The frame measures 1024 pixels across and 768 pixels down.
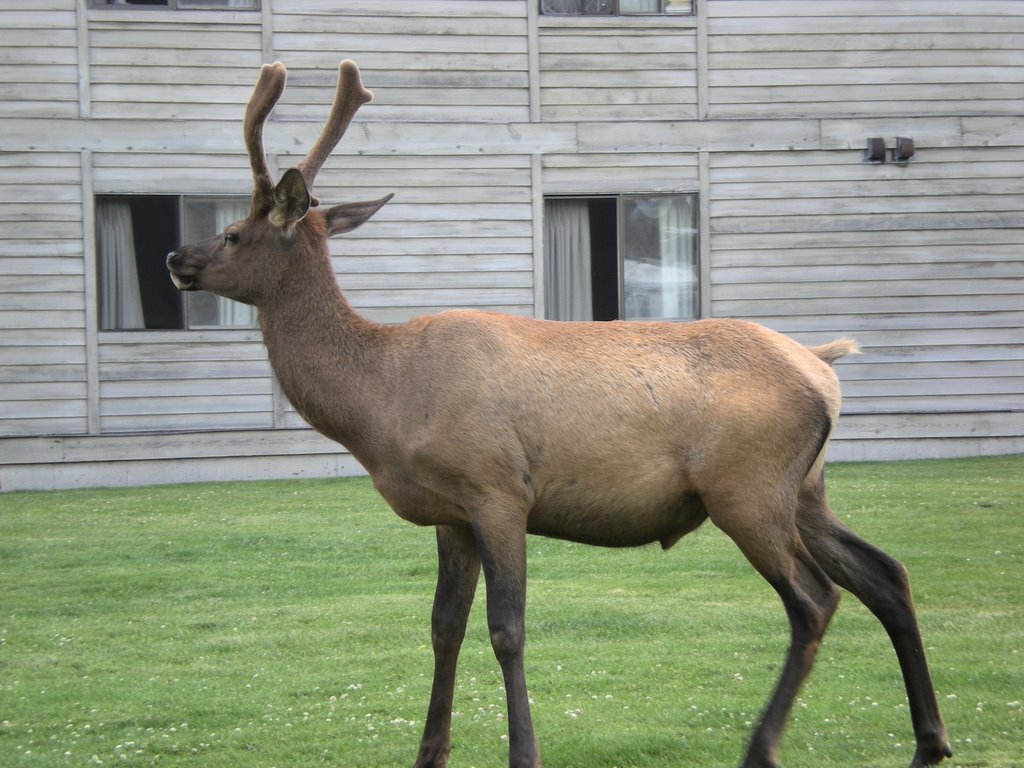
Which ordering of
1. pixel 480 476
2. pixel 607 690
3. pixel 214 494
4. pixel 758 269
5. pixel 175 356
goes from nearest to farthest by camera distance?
pixel 480 476 < pixel 607 690 < pixel 214 494 < pixel 175 356 < pixel 758 269

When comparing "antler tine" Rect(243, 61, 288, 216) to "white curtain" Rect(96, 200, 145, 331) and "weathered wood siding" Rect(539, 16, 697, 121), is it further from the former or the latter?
"weathered wood siding" Rect(539, 16, 697, 121)

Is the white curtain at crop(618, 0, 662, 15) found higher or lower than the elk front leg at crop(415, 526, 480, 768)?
higher

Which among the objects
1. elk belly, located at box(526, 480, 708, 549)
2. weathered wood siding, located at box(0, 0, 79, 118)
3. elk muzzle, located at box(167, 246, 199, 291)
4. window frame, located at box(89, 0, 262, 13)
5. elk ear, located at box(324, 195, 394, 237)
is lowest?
elk belly, located at box(526, 480, 708, 549)

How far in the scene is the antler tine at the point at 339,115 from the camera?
6395 millimetres

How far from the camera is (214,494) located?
1445 centimetres

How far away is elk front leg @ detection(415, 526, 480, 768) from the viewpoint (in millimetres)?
5719

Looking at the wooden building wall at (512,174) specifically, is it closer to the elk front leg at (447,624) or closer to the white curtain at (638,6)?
the white curtain at (638,6)

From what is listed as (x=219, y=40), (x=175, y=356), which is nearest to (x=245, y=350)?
(x=175, y=356)

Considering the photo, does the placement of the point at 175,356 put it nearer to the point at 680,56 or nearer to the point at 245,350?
the point at 245,350

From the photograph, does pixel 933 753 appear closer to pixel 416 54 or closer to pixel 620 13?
pixel 416 54

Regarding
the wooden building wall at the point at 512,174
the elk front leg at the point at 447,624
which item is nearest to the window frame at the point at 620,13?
the wooden building wall at the point at 512,174

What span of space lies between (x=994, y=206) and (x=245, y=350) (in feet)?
31.5

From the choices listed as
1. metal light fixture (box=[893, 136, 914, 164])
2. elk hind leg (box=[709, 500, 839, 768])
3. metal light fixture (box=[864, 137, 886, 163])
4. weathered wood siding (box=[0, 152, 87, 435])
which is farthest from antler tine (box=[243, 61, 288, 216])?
metal light fixture (box=[893, 136, 914, 164])

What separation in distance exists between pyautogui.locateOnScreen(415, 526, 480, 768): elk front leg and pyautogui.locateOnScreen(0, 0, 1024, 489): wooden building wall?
411 inches
